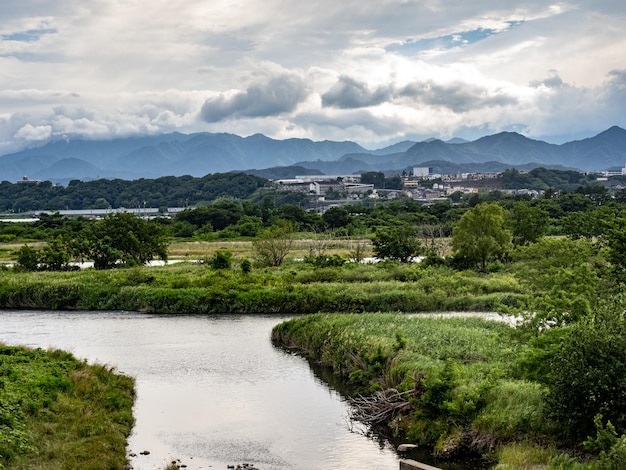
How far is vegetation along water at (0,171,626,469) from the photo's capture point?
18.2 m

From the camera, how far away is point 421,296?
45.8 metres

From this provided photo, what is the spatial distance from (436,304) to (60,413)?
2871 cm

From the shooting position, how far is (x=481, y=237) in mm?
55656

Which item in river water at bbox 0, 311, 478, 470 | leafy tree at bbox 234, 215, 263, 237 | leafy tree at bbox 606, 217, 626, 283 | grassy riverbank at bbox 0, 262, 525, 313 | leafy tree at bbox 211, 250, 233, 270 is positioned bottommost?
river water at bbox 0, 311, 478, 470

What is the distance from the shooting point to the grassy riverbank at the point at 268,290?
45.7 m

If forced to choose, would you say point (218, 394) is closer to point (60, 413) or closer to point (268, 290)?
point (60, 413)

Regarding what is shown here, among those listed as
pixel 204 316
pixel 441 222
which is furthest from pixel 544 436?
pixel 441 222

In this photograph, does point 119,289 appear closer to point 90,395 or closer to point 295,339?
point 295,339

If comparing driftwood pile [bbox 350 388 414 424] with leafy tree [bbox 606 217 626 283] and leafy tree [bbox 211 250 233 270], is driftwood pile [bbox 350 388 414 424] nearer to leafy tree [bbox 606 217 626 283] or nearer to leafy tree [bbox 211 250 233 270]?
leafy tree [bbox 606 217 626 283]

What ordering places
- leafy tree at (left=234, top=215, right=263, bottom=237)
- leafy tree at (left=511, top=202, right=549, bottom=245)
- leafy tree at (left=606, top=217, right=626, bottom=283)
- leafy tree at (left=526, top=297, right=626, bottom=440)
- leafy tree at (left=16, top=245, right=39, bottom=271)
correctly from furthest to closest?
leafy tree at (left=234, top=215, right=263, bottom=237) → leafy tree at (left=511, top=202, right=549, bottom=245) → leafy tree at (left=16, top=245, right=39, bottom=271) → leafy tree at (left=606, top=217, right=626, bottom=283) → leafy tree at (left=526, top=297, right=626, bottom=440)

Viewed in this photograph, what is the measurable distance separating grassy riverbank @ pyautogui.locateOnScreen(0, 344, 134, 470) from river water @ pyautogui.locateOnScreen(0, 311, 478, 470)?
88cm

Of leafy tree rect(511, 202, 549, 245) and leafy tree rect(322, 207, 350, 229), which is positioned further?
leafy tree rect(322, 207, 350, 229)

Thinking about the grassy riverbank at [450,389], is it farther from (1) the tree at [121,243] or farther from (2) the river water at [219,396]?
(1) the tree at [121,243]

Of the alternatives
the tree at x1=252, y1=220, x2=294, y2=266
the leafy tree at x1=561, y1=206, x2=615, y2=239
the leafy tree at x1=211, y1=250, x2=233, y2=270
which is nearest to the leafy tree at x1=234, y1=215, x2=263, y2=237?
the tree at x1=252, y1=220, x2=294, y2=266
